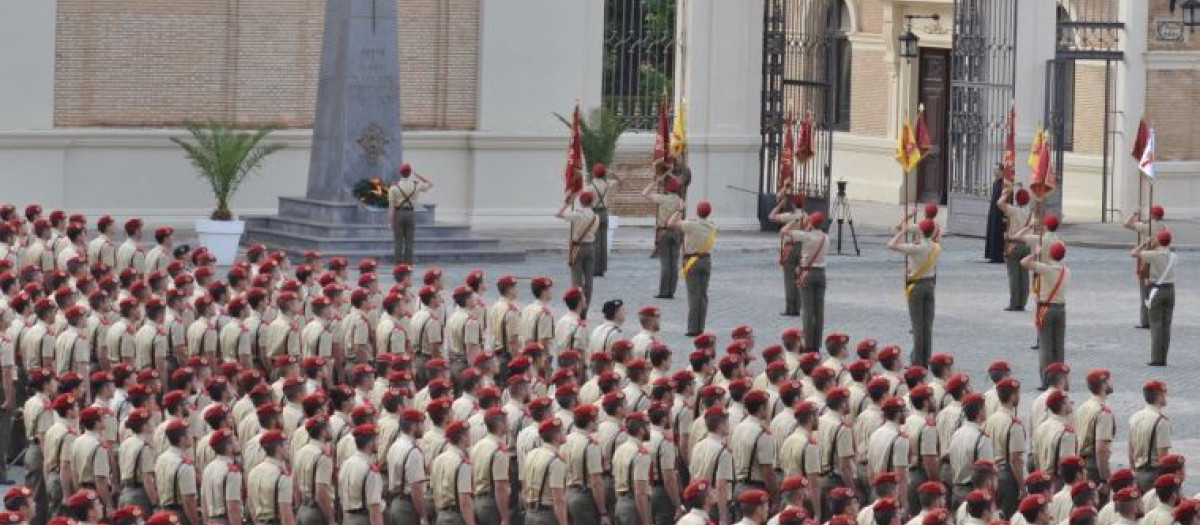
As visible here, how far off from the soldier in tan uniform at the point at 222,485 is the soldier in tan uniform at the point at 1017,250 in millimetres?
13580

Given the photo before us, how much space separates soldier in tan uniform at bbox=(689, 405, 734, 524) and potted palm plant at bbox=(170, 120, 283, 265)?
52.8 ft

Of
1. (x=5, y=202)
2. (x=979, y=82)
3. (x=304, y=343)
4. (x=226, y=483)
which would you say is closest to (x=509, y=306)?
(x=304, y=343)

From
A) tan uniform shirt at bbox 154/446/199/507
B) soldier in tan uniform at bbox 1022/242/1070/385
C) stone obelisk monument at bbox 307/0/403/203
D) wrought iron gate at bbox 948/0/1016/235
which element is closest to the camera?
tan uniform shirt at bbox 154/446/199/507

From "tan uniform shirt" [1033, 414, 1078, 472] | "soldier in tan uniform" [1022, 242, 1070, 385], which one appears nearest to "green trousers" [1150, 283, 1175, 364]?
"soldier in tan uniform" [1022, 242, 1070, 385]

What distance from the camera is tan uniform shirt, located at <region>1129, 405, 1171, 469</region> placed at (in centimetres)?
1655

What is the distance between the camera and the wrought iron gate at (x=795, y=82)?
36000 millimetres

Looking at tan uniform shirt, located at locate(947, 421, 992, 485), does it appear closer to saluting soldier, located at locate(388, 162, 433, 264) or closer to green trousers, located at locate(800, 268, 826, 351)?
green trousers, located at locate(800, 268, 826, 351)

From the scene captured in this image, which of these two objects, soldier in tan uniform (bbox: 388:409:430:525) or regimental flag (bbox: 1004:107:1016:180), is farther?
regimental flag (bbox: 1004:107:1016:180)

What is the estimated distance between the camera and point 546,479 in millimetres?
15078

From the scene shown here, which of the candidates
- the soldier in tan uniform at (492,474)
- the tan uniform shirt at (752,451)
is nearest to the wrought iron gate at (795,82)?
the tan uniform shirt at (752,451)

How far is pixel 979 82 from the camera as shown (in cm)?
3616

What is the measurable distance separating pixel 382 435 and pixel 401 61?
19213 mm

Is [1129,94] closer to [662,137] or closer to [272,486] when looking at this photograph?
[662,137]

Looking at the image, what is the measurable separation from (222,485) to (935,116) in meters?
27.8
